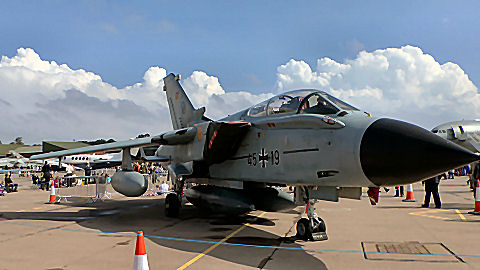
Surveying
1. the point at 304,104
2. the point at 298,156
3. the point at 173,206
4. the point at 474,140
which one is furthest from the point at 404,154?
the point at 474,140

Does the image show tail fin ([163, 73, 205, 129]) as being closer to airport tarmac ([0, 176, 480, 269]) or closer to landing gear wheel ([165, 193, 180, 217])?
landing gear wheel ([165, 193, 180, 217])

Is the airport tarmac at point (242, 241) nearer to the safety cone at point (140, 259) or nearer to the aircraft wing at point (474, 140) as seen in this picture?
the safety cone at point (140, 259)

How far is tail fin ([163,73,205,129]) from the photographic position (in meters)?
12.4

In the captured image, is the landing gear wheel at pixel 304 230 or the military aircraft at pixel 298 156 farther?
the landing gear wheel at pixel 304 230

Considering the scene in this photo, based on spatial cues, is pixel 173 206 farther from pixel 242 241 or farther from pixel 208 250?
pixel 208 250

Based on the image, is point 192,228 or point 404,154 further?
point 192,228

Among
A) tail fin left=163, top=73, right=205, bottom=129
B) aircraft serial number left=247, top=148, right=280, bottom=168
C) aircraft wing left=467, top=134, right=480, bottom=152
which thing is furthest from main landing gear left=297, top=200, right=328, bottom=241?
aircraft wing left=467, top=134, right=480, bottom=152

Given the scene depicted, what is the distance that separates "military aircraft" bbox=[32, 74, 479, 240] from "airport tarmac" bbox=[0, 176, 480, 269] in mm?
695

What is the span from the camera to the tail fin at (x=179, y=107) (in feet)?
40.8

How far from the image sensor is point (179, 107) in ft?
44.3

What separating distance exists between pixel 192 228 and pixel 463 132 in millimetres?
23871

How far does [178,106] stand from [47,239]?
7.49 m

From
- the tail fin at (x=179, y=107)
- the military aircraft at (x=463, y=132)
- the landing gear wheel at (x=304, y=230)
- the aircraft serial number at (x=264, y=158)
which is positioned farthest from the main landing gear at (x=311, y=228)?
the military aircraft at (x=463, y=132)

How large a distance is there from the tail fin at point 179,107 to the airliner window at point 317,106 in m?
6.13
